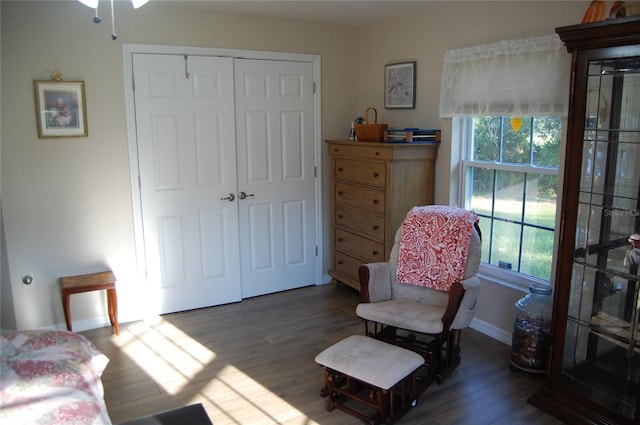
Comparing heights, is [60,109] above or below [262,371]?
above

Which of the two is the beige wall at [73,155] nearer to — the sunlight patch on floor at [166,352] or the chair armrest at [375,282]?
the sunlight patch on floor at [166,352]

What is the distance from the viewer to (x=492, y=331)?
3799 mm

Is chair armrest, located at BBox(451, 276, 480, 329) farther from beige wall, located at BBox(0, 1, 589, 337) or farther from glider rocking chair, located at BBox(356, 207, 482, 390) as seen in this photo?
beige wall, located at BBox(0, 1, 589, 337)

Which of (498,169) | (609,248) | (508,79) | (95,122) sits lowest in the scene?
(609,248)

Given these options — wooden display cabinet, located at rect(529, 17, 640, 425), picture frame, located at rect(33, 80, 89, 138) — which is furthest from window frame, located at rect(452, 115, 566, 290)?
picture frame, located at rect(33, 80, 89, 138)

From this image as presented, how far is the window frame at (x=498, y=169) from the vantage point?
3.31 metres

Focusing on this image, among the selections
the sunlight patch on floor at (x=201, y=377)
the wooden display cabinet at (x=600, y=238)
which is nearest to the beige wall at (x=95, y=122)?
the sunlight patch on floor at (x=201, y=377)

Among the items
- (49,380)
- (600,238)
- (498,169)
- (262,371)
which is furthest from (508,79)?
(49,380)

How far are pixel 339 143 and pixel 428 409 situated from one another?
96.0 inches

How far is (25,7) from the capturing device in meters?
3.54

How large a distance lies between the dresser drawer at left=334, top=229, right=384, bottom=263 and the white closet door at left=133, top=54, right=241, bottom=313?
37.8 inches

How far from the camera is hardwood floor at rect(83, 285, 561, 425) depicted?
9.43 ft

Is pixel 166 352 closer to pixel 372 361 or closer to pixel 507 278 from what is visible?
pixel 372 361

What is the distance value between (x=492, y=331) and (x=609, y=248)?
54.6 inches
